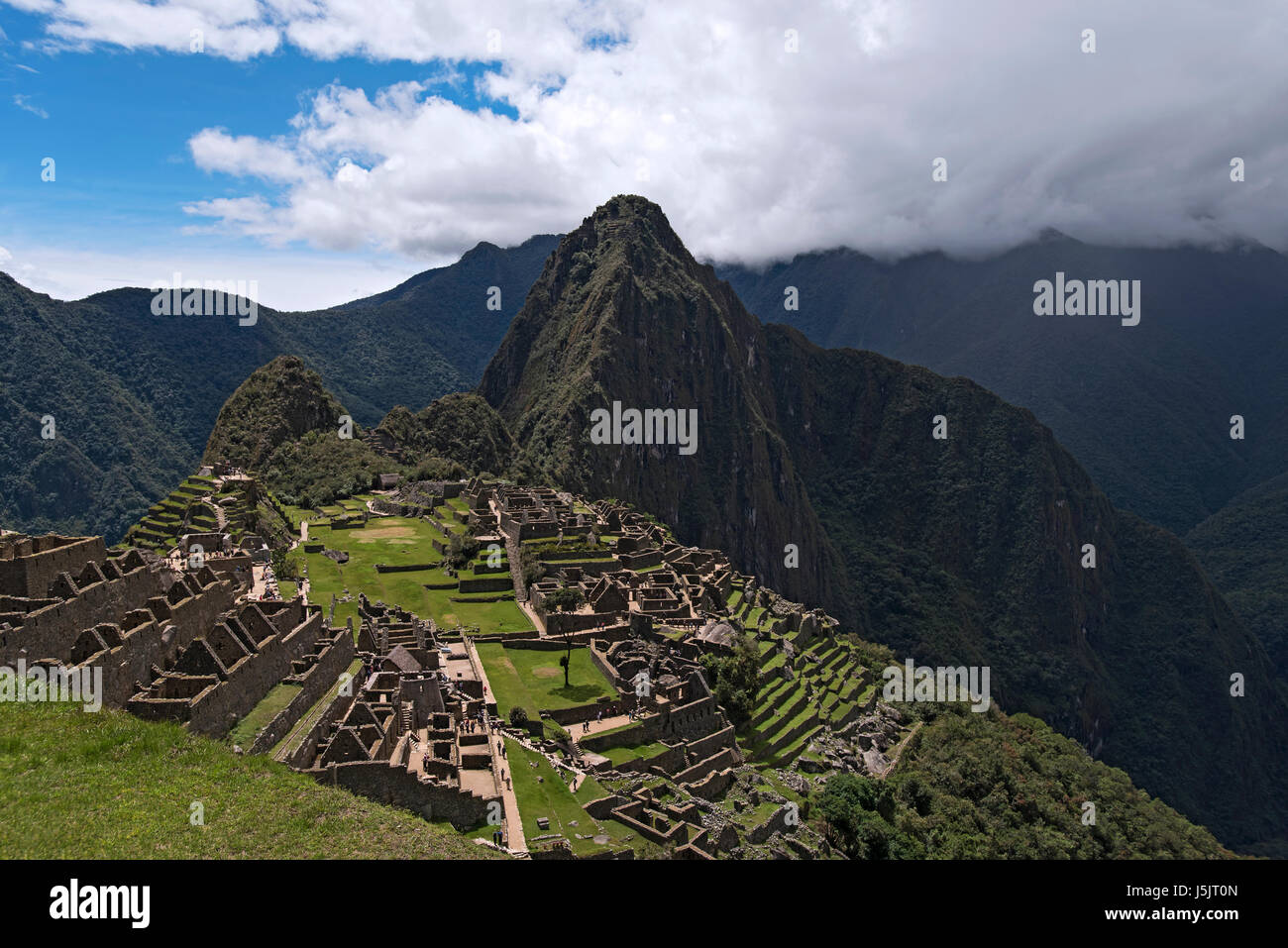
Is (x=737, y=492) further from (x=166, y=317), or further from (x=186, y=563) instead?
(x=186, y=563)

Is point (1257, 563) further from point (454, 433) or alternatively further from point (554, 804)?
point (554, 804)

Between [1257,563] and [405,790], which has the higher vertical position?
[405,790]

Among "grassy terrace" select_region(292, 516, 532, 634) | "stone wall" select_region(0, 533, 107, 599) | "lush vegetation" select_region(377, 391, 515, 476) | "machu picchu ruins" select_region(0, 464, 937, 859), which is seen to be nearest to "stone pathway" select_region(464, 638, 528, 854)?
"machu picchu ruins" select_region(0, 464, 937, 859)

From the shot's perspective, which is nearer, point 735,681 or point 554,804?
point 554,804

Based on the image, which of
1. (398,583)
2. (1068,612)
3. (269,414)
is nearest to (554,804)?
(398,583)

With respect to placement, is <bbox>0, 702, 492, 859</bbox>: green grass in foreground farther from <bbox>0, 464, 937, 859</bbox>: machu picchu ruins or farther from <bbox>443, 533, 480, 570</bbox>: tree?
<bbox>443, 533, 480, 570</bbox>: tree

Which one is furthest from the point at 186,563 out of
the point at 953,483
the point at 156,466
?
the point at 953,483

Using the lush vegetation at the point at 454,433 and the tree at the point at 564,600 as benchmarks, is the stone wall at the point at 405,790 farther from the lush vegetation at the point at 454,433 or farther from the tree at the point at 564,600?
the lush vegetation at the point at 454,433
